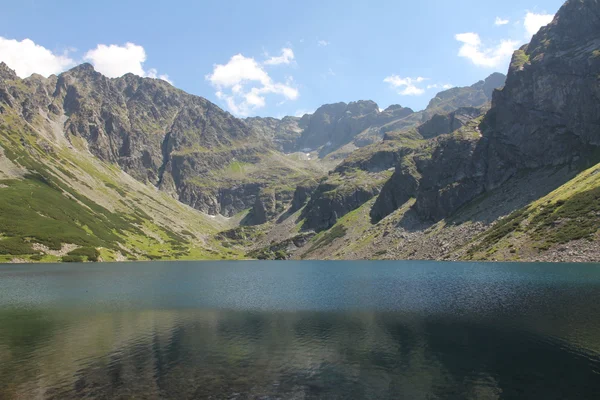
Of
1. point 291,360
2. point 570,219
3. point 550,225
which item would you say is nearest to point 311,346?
point 291,360

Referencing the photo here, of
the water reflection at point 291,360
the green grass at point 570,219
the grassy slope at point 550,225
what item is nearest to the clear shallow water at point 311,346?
the water reflection at point 291,360

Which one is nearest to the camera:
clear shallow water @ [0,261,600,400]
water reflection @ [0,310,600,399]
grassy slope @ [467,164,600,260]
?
water reflection @ [0,310,600,399]

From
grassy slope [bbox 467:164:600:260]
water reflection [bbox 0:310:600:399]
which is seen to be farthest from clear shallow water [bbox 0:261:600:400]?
grassy slope [bbox 467:164:600:260]

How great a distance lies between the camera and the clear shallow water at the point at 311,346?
97.9 ft

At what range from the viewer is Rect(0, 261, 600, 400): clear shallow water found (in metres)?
29.8

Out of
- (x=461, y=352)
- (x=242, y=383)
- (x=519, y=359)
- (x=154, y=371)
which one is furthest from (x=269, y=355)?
(x=519, y=359)

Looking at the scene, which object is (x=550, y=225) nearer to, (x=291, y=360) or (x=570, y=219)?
(x=570, y=219)

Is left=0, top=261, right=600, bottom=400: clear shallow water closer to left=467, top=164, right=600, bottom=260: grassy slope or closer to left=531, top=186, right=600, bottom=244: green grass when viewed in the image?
left=531, top=186, right=600, bottom=244: green grass

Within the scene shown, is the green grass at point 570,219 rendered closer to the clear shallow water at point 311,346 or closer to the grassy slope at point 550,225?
the grassy slope at point 550,225

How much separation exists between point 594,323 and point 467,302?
20.2 meters

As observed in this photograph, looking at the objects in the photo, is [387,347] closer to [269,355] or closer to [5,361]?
[269,355]

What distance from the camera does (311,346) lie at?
4147 cm

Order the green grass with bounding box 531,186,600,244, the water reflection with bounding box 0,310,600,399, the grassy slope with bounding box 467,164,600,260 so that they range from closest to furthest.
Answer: the water reflection with bounding box 0,310,600,399
the green grass with bounding box 531,186,600,244
the grassy slope with bounding box 467,164,600,260

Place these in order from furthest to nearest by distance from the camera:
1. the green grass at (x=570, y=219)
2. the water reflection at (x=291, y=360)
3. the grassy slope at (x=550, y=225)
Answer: the grassy slope at (x=550, y=225)
the green grass at (x=570, y=219)
the water reflection at (x=291, y=360)
